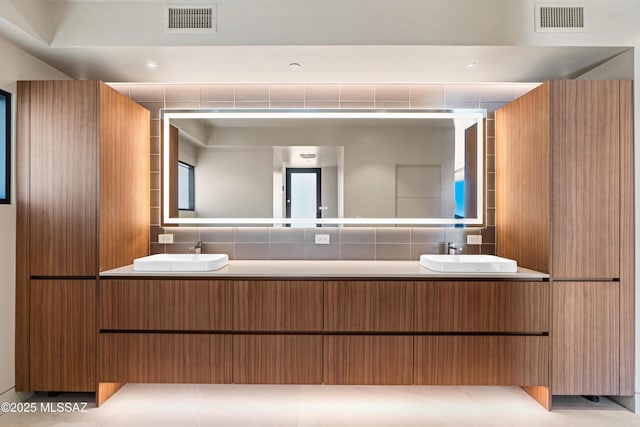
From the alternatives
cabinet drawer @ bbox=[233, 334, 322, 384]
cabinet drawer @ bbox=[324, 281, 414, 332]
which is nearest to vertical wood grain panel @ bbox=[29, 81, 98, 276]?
cabinet drawer @ bbox=[233, 334, 322, 384]

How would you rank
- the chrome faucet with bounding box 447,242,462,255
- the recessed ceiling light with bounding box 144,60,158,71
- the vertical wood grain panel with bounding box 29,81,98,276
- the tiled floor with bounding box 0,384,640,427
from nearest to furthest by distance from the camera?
the tiled floor with bounding box 0,384,640,427 < the vertical wood grain panel with bounding box 29,81,98,276 < the recessed ceiling light with bounding box 144,60,158,71 < the chrome faucet with bounding box 447,242,462,255

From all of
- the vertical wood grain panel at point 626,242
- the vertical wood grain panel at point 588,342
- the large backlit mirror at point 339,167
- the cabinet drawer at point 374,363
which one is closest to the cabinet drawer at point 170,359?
the cabinet drawer at point 374,363

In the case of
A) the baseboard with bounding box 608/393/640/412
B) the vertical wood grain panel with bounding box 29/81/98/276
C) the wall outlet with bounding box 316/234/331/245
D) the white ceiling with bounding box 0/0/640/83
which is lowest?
the baseboard with bounding box 608/393/640/412

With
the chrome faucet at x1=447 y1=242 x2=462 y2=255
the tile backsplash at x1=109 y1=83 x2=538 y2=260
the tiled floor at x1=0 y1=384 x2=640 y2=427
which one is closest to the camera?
the tiled floor at x1=0 y1=384 x2=640 y2=427

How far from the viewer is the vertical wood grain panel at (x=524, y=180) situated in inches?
84.3

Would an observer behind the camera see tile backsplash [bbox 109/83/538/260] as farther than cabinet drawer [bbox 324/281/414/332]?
Yes

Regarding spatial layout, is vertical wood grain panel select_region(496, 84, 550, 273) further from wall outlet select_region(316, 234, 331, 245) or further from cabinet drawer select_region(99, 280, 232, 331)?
cabinet drawer select_region(99, 280, 232, 331)

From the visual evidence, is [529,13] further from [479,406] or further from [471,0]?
[479,406]

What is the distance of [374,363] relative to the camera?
2096mm

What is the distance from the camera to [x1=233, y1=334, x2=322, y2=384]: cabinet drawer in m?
2.10

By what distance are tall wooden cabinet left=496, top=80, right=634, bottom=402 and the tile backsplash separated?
25.7 inches

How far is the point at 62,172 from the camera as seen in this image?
2129 millimetres

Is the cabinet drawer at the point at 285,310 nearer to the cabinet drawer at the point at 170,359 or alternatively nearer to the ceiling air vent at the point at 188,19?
the cabinet drawer at the point at 170,359

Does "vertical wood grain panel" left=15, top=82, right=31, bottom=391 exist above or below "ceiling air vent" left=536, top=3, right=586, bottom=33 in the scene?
below
